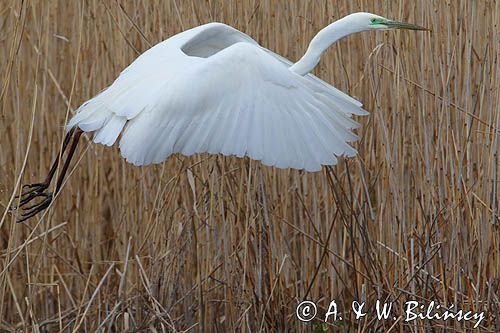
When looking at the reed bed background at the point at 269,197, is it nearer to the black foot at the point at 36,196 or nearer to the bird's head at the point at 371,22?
the black foot at the point at 36,196

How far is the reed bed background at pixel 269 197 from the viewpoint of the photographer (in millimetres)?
2277

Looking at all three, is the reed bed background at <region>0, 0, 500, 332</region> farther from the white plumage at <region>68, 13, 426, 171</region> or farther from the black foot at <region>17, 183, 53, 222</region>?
the white plumage at <region>68, 13, 426, 171</region>

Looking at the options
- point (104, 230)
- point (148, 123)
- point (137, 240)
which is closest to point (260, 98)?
point (148, 123)

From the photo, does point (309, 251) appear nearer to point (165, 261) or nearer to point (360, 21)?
point (165, 261)

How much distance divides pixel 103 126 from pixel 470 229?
0.97 metres

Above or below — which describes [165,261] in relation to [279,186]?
below

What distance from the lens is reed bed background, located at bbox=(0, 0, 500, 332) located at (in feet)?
7.47

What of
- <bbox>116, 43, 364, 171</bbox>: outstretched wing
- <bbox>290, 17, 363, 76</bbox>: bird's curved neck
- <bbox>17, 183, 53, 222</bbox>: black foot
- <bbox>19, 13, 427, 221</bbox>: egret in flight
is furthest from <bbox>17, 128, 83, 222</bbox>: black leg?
<bbox>290, 17, 363, 76</bbox>: bird's curved neck

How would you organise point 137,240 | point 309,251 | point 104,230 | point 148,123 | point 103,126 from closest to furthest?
1. point 148,123
2. point 103,126
3. point 309,251
4. point 137,240
5. point 104,230

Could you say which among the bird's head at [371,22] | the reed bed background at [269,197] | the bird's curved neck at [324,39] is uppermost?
the bird's head at [371,22]

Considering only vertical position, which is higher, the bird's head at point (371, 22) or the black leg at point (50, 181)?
the bird's head at point (371, 22)

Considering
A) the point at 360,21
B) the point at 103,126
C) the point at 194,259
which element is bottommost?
the point at 194,259

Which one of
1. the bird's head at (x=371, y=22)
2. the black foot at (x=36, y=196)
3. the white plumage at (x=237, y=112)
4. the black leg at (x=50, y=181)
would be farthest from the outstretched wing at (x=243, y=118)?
the black foot at (x=36, y=196)

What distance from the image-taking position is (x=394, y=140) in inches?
90.6
